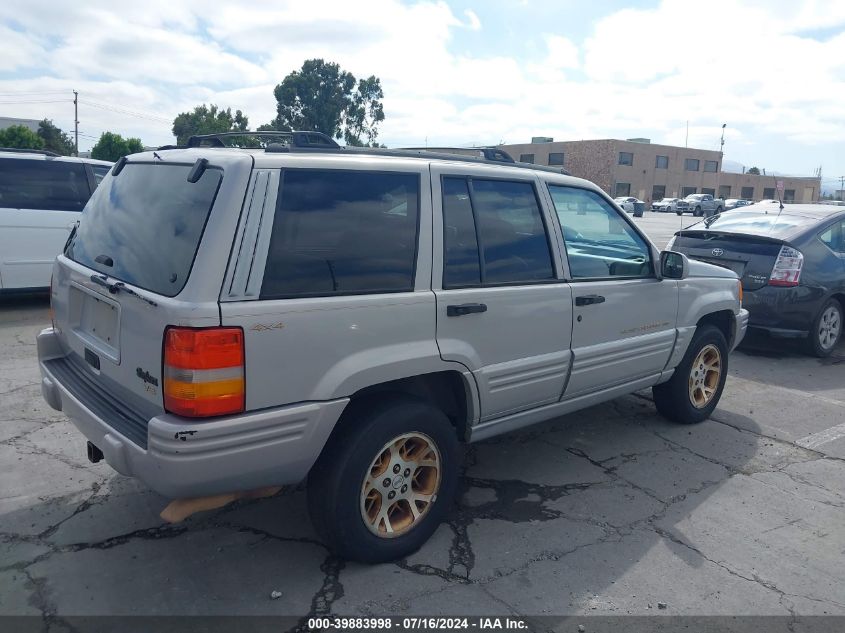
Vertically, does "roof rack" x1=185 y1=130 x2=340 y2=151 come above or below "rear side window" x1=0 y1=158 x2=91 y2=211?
above

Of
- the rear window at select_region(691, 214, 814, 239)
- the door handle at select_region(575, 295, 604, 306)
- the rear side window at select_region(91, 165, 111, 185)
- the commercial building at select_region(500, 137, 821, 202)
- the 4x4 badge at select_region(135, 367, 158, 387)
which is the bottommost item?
the 4x4 badge at select_region(135, 367, 158, 387)

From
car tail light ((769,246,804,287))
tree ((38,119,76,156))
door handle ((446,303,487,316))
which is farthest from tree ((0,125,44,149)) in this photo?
door handle ((446,303,487,316))

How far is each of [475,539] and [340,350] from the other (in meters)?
1.33

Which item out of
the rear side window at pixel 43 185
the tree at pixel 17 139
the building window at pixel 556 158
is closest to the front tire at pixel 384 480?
the rear side window at pixel 43 185

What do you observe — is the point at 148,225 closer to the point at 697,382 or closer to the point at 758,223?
the point at 697,382

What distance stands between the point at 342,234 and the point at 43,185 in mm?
6955

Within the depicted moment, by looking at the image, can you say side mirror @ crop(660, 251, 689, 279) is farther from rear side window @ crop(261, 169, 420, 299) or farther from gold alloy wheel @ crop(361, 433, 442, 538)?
gold alloy wheel @ crop(361, 433, 442, 538)

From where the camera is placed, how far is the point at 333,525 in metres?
2.97

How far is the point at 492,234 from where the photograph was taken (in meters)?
3.60

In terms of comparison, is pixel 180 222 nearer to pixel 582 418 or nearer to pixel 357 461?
pixel 357 461

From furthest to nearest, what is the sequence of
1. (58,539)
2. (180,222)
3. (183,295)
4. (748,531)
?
1. (748,531)
2. (58,539)
3. (180,222)
4. (183,295)

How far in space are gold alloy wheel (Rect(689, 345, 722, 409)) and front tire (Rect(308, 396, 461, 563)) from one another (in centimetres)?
258

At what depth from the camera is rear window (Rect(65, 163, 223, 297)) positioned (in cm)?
273

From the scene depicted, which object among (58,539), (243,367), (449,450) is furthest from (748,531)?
(58,539)
